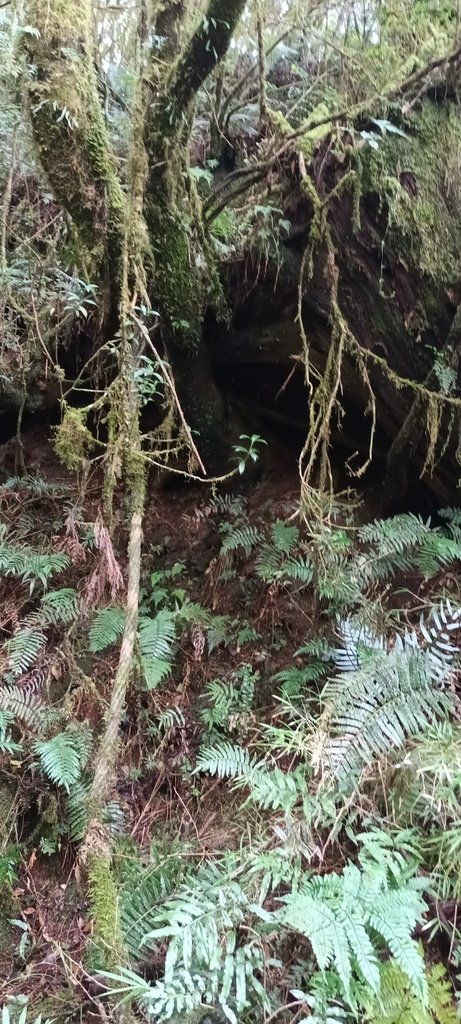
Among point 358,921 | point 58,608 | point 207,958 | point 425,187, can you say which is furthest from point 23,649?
point 425,187

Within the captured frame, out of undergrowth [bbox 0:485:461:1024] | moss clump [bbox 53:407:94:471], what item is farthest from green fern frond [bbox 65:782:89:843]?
moss clump [bbox 53:407:94:471]

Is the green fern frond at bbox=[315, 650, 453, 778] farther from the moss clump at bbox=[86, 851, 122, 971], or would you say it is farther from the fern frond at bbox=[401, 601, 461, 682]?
the moss clump at bbox=[86, 851, 122, 971]

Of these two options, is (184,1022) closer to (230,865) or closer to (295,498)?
(230,865)

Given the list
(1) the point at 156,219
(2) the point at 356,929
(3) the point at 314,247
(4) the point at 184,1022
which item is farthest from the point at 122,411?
(4) the point at 184,1022

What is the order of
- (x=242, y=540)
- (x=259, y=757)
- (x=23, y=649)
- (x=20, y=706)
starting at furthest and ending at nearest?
1. (x=242, y=540)
2. (x=23, y=649)
3. (x=20, y=706)
4. (x=259, y=757)

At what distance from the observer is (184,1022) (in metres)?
2.29

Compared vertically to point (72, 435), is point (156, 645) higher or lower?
lower

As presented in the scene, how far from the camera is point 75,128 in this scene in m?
2.82

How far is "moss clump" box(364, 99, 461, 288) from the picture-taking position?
3498 mm

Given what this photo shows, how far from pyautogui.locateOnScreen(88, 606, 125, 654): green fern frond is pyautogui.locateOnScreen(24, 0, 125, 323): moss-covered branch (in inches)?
83.4

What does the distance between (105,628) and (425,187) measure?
343 cm

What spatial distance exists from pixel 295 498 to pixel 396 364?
4.23 feet

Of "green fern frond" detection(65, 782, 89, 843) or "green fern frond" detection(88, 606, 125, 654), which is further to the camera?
"green fern frond" detection(88, 606, 125, 654)

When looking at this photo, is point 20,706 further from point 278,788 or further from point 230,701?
point 278,788
